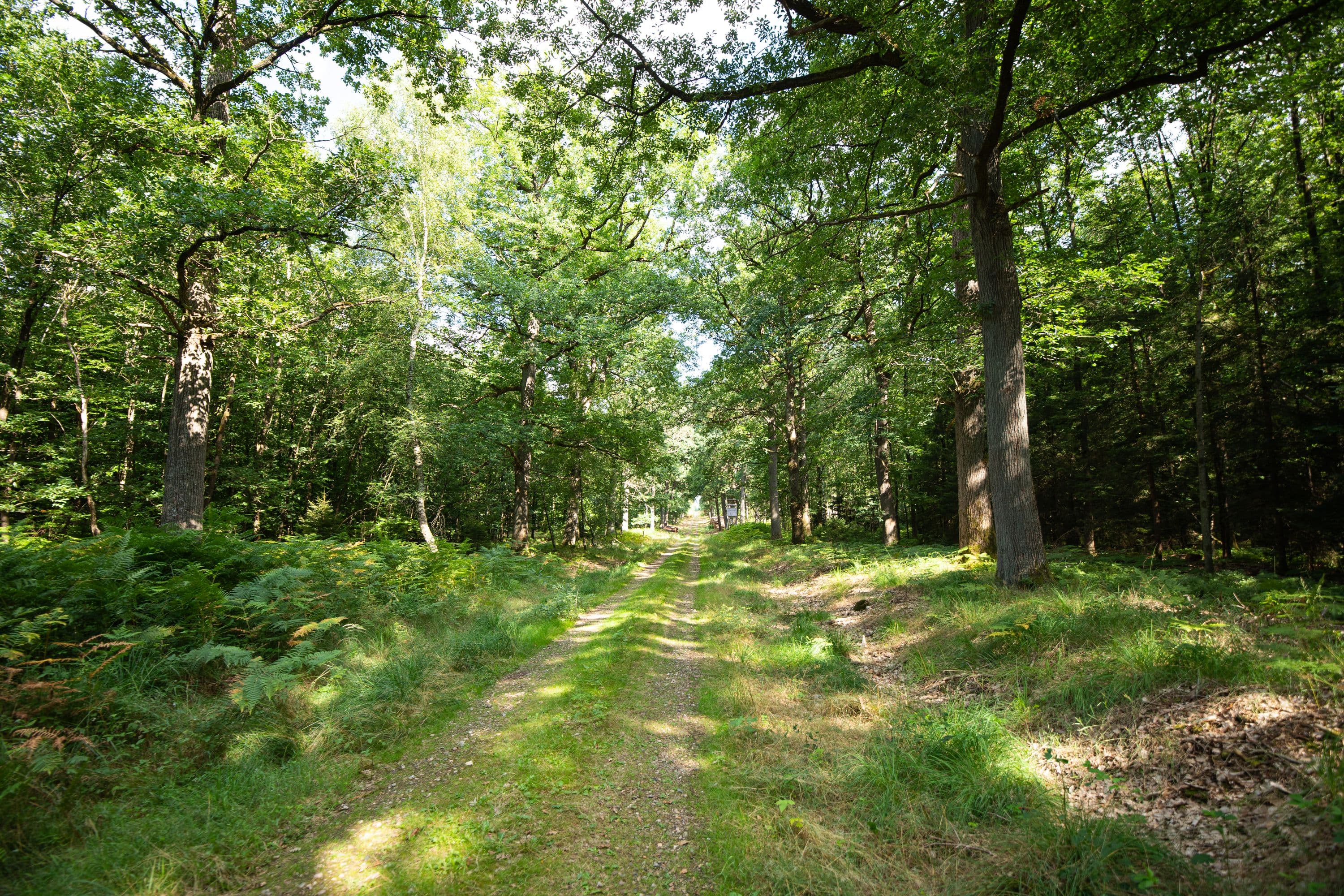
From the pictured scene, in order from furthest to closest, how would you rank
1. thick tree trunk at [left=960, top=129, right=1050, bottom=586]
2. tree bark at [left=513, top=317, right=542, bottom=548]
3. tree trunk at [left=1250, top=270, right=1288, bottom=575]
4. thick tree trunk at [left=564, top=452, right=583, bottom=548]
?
thick tree trunk at [left=564, top=452, right=583, bottom=548]
tree bark at [left=513, top=317, right=542, bottom=548]
tree trunk at [left=1250, top=270, right=1288, bottom=575]
thick tree trunk at [left=960, top=129, right=1050, bottom=586]

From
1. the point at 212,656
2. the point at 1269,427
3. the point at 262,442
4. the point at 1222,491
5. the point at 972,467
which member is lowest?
the point at 212,656

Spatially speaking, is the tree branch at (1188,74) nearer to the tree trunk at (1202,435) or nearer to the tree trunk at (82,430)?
the tree trunk at (1202,435)

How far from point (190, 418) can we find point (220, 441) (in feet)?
38.0

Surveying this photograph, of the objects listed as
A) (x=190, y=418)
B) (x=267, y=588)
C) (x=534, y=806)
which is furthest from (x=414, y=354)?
(x=534, y=806)

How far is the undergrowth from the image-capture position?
10.0 feet

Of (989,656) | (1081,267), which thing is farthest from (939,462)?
(989,656)

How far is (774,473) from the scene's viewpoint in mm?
24328

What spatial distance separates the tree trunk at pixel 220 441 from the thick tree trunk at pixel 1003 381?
2377 cm

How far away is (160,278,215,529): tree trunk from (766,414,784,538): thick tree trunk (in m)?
18.9

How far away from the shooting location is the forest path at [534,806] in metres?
2.95

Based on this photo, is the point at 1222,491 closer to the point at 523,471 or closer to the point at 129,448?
the point at 523,471

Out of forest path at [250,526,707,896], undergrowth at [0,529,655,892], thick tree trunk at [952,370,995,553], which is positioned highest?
thick tree trunk at [952,370,995,553]

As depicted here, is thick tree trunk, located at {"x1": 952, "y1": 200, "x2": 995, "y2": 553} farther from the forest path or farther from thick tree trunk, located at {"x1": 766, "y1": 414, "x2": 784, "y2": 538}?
thick tree trunk, located at {"x1": 766, "y1": 414, "x2": 784, "y2": 538}

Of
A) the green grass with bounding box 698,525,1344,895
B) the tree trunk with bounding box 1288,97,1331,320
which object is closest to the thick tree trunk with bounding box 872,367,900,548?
the tree trunk with bounding box 1288,97,1331,320
